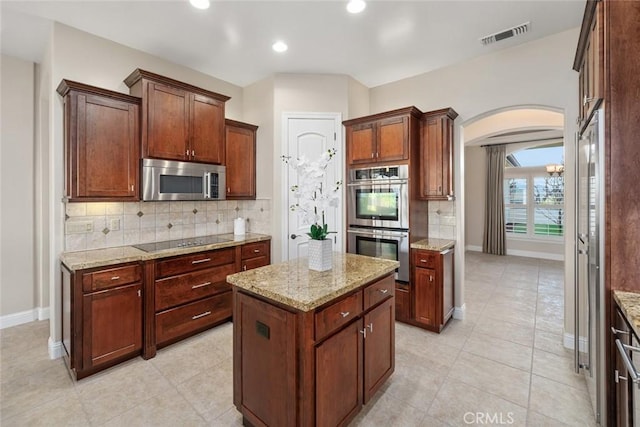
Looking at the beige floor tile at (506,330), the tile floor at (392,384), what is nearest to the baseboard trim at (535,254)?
the tile floor at (392,384)

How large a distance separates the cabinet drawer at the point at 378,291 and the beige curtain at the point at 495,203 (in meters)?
6.74

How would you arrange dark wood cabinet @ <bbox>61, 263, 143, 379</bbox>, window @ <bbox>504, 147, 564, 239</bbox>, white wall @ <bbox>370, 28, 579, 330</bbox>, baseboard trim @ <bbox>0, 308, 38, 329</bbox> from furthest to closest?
window @ <bbox>504, 147, 564, 239</bbox>, baseboard trim @ <bbox>0, 308, 38, 329</bbox>, white wall @ <bbox>370, 28, 579, 330</bbox>, dark wood cabinet @ <bbox>61, 263, 143, 379</bbox>

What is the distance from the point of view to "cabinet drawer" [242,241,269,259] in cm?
357

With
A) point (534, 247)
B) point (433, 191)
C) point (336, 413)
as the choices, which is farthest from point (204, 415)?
point (534, 247)

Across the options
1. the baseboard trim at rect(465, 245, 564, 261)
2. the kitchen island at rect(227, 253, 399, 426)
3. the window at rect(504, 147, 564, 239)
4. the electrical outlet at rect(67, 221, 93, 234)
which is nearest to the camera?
the kitchen island at rect(227, 253, 399, 426)

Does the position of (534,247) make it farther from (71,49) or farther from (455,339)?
(71,49)

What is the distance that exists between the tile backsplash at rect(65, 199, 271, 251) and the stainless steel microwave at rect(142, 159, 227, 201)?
0.43m

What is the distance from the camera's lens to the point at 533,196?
7504 mm

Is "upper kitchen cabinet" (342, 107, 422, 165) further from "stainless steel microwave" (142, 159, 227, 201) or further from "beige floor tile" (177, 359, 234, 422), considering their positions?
"beige floor tile" (177, 359, 234, 422)

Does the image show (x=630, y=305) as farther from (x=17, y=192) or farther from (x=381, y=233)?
(x=17, y=192)

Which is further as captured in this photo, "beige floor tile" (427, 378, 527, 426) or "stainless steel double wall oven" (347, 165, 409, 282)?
"stainless steel double wall oven" (347, 165, 409, 282)

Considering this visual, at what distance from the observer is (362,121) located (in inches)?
148

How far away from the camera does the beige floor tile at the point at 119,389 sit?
2.07 m

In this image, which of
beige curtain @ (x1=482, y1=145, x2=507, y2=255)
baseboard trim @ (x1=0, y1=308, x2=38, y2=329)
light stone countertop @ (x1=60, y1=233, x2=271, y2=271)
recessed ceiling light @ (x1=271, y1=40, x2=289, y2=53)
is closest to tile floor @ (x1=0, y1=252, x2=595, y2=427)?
baseboard trim @ (x1=0, y1=308, x2=38, y2=329)
